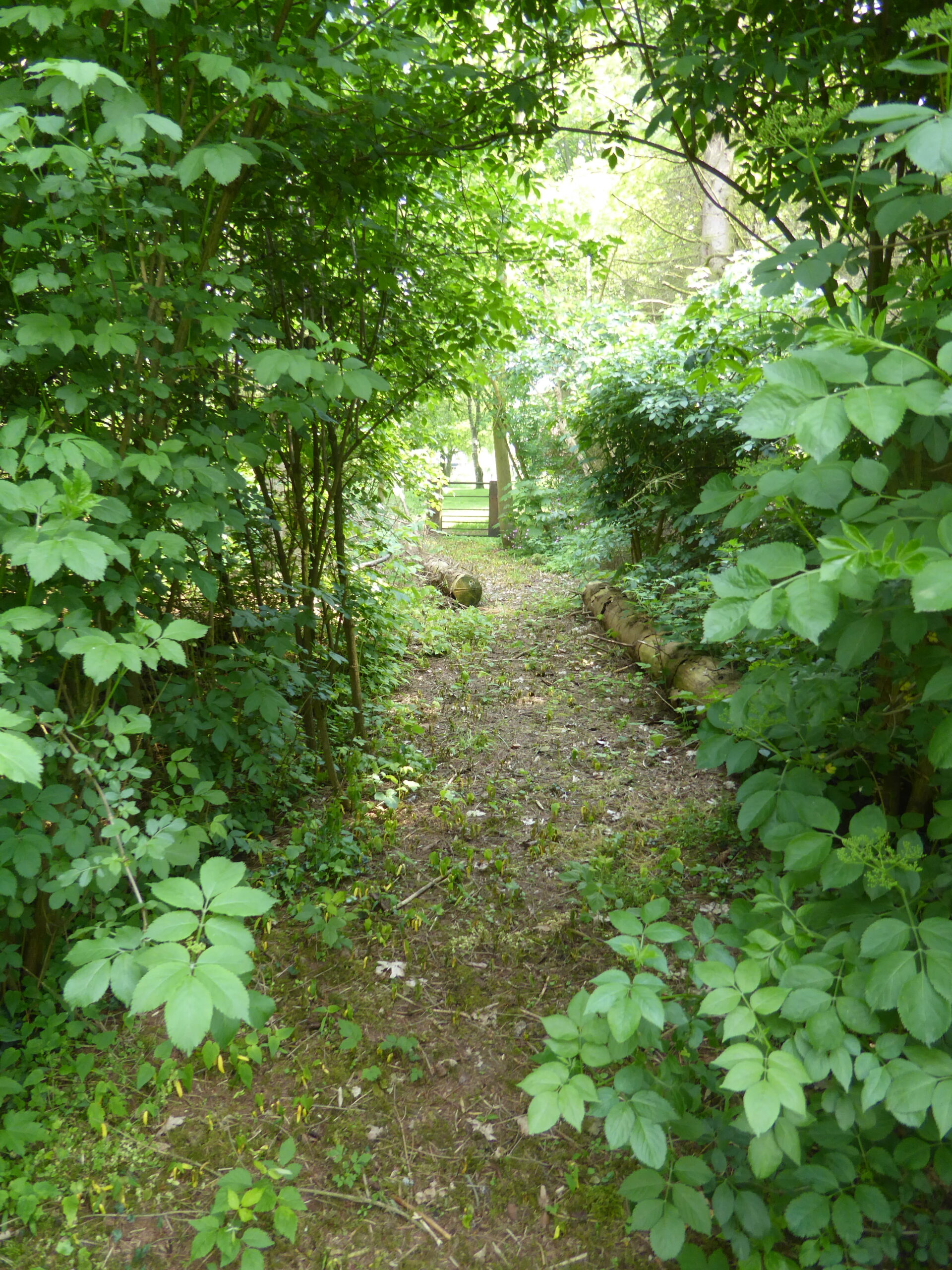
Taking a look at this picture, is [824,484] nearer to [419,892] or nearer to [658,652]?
[419,892]

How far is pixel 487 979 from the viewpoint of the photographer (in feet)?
8.82

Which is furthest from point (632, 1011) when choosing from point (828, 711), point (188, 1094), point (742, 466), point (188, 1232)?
point (188, 1094)

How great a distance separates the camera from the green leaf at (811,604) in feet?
3.05

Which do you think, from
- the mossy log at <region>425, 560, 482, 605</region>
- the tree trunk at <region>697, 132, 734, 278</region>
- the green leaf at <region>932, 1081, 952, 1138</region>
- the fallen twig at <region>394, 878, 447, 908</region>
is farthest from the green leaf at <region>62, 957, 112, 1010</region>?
the tree trunk at <region>697, 132, 734, 278</region>

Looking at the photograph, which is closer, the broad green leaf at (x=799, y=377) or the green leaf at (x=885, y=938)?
the broad green leaf at (x=799, y=377)

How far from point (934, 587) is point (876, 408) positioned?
25cm

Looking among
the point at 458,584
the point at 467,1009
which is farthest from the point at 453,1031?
the point at 458,584

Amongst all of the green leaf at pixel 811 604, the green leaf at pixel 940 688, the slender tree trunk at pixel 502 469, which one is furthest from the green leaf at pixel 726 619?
the slender tree trunk at pixel 502 469

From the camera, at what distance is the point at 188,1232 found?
6.04 feet

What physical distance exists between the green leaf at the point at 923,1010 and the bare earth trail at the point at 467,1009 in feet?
3.92

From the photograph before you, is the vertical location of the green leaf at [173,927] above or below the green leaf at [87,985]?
above

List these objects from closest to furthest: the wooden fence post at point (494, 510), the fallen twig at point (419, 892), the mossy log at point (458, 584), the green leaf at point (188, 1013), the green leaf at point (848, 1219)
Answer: the green leaf at point (188, 1013) < the green leaf at point (848, 1219) < the fallen twig at point (419, 892) < the mossy log at point (458, 584) < the wooden fence post at point (494, 510)

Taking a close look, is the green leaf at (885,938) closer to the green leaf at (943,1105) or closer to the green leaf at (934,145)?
the green leaf at (943,1105)

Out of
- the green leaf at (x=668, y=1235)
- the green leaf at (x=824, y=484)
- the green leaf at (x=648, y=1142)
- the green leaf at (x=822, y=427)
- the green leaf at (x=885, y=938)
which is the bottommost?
the green leaf at (x=668, y=1235)
